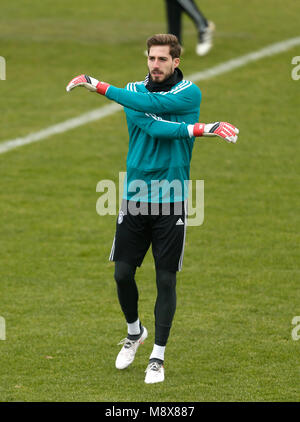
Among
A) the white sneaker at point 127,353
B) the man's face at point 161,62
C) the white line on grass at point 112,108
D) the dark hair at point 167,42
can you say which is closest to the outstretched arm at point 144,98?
the man's face at point 161,62

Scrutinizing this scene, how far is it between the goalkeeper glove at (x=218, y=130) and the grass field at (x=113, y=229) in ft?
5.63

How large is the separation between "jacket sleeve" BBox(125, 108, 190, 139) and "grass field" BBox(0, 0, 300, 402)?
5.60 ft

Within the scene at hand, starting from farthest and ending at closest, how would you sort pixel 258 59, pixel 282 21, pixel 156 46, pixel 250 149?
1. pixel 282 21
2. pixel 258 59
3. pixel 250 149
4. pixel 156 46

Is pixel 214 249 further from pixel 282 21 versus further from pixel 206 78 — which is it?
pixel 282 21

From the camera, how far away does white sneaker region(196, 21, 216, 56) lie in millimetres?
16092

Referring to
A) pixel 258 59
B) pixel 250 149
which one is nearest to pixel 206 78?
pixel 258 59

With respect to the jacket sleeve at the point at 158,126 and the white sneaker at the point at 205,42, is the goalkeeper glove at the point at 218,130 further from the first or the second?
the white sneaker at the point at 205,42

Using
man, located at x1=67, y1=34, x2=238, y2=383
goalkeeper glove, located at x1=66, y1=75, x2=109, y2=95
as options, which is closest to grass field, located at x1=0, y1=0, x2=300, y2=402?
man, located at x1=67, y1=34, x2=238, y2=383

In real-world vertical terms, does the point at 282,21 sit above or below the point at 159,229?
above

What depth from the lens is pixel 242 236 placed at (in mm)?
10320

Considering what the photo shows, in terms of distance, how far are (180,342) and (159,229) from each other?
1183 millimetres

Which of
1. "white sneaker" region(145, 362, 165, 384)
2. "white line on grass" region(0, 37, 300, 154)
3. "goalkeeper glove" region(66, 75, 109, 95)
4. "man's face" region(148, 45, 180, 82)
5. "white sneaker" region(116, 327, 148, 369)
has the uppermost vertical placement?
"white line on grass" region(0, 37, 300, 154)

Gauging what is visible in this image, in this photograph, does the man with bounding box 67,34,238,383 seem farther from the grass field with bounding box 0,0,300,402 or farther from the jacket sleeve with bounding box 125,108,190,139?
the grass field with bounding box 0,0,300,402

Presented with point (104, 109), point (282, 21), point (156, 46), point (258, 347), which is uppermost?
point (282, 21)
